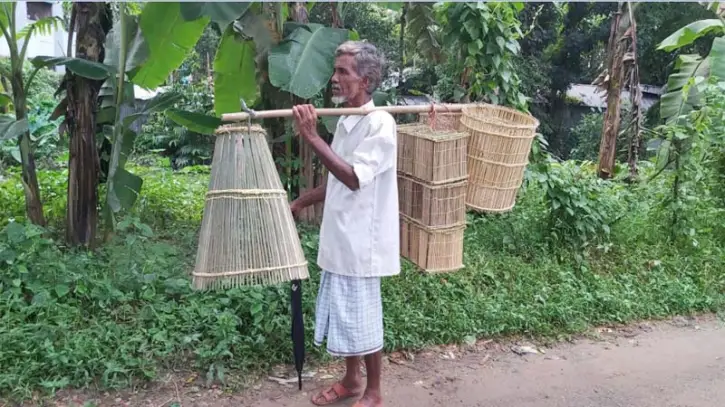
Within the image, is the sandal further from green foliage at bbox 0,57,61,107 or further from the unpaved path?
green foliage at bbox 0,57,61,107

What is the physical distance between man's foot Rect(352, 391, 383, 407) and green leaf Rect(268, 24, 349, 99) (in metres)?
1.64

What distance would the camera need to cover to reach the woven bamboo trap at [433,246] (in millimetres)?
2881

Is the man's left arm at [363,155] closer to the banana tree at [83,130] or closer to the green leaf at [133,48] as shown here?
the green leaf at [133,48]

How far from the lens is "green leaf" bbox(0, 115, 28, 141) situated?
375cm

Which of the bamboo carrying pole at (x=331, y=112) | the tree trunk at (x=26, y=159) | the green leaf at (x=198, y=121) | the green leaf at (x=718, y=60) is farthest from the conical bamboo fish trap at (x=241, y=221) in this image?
the green leaf at (x=718, y=60)

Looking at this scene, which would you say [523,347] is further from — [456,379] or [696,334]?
[696,334]

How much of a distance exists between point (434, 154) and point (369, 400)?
1203mm

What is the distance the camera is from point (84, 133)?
13.5 ft

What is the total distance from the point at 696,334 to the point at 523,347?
129cm

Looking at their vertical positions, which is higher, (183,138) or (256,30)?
(256,30)

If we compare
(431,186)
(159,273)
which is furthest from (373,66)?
(159,273)

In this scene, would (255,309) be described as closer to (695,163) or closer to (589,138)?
(695,163)

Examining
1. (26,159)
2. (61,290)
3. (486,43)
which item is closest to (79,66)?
(26,159)

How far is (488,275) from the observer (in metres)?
4.31
